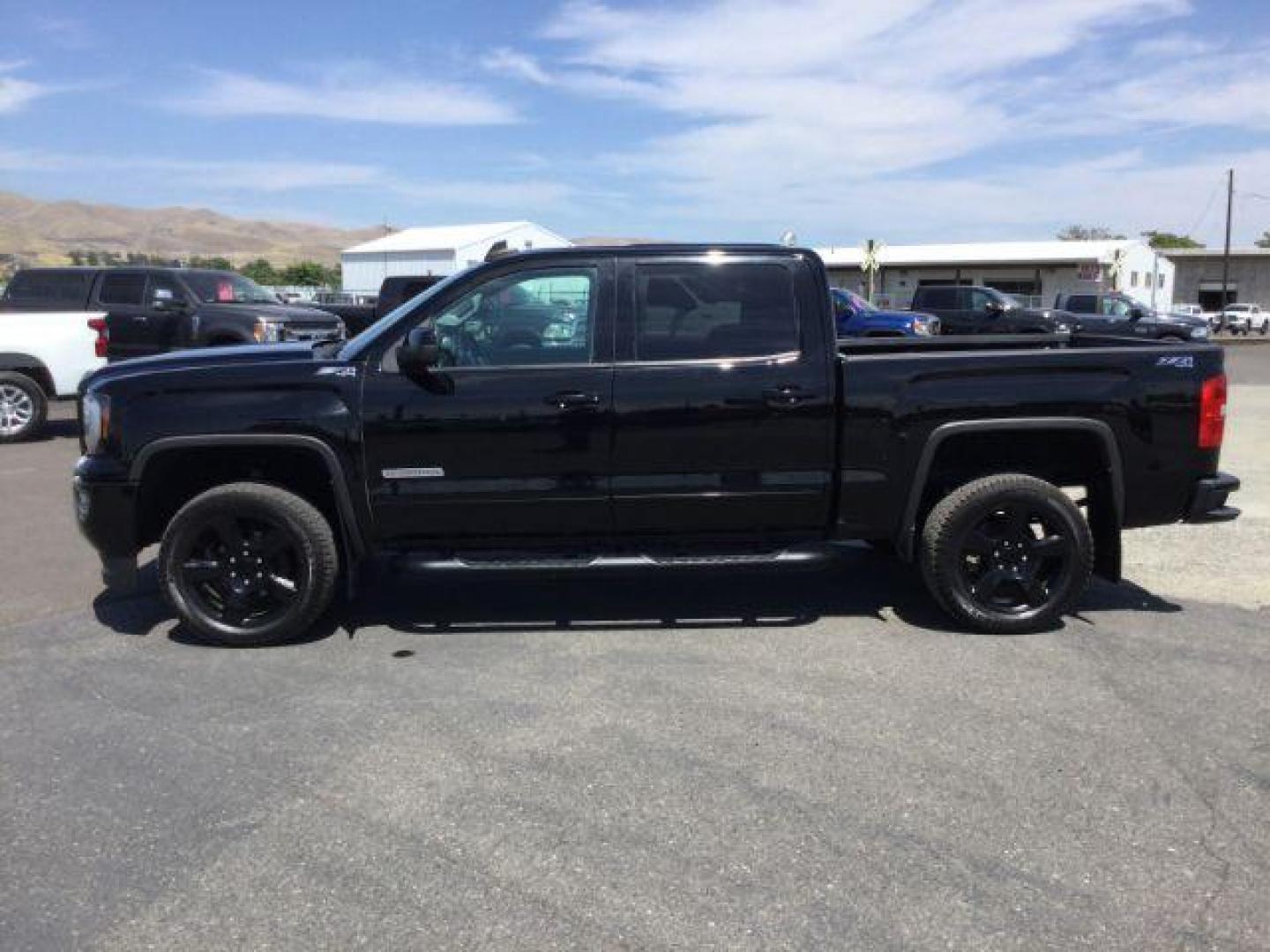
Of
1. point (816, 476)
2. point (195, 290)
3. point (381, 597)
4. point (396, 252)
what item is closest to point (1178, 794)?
point (816, 476)

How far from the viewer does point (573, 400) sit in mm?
4906

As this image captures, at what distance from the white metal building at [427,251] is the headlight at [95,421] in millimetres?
48812

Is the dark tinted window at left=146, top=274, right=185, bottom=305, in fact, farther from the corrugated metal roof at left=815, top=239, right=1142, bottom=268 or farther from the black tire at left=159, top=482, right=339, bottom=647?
the corrugated metal roof at left=815, top=239, right=1142, bottom=268

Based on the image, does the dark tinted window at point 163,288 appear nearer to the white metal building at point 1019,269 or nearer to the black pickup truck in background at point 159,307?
the black pickup truck in background at point 159,307

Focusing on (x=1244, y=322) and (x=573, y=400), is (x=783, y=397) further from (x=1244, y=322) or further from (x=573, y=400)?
(x=1244, y=322)

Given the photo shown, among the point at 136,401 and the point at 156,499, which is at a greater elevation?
the point at 136,401

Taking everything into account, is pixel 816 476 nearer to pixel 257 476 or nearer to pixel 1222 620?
pixel 1222 620

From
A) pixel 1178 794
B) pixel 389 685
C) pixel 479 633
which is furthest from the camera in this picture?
pixel 479 633

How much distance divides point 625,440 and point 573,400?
31 cm

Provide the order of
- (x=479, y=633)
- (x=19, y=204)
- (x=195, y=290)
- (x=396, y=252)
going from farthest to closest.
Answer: (x=19, y=204)
(x=396, y=252)
(x=195, y=290)
(x=479, y=633)

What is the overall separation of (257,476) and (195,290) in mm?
9734

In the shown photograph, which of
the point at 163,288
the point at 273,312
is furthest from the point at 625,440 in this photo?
the point at 163,288

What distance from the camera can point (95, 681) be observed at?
183 inches

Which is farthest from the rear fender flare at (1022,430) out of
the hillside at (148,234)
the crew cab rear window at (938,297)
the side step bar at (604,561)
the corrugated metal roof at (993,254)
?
the hillside at (148,234)
